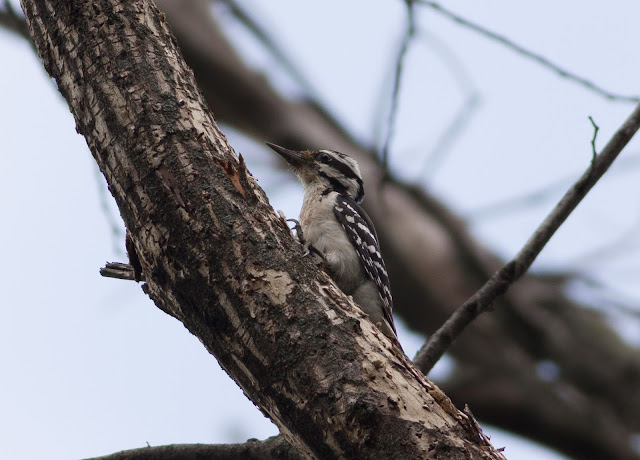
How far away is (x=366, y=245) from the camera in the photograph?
17.6 feet

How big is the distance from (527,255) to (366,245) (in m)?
1.49

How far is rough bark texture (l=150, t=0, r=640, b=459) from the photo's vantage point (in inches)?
350

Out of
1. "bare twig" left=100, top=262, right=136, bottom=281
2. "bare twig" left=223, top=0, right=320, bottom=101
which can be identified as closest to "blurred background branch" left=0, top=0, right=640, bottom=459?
"bare twig" left=223, top=0, right=320, bottom=101

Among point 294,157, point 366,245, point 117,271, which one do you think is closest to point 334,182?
point 294,157

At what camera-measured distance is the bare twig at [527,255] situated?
12.9 feet

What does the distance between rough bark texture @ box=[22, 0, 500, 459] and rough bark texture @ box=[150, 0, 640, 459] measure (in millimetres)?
5353

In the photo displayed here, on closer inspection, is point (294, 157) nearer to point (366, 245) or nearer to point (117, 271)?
point (366, 245)

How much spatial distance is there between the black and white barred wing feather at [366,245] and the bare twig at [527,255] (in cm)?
98

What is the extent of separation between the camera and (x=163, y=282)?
3.01 meters

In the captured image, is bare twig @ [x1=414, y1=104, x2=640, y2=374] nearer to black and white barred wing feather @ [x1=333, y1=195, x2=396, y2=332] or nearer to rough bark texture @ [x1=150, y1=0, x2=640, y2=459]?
black and white barred wing feather @ [x1=333, y1=195, x2=396, y2=332]

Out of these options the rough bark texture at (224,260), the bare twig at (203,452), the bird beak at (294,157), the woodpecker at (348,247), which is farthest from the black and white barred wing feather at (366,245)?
the rough bark texture at (224,260)

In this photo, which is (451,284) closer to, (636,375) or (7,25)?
(636,375)

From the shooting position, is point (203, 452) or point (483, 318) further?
point (483, 318)

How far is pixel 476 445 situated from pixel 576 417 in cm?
736
